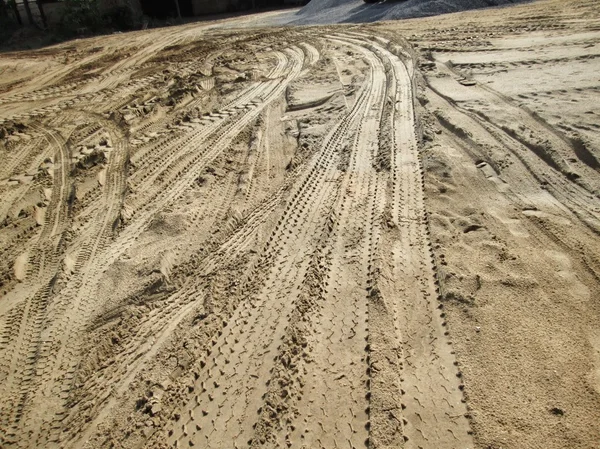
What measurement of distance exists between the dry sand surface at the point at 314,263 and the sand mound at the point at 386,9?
5.39 meters

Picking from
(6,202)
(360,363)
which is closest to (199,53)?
(6,202)

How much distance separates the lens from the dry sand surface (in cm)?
266

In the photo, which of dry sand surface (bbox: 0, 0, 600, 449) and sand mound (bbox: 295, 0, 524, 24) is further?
sand mound (bbox: 295, 0, 524, 24)

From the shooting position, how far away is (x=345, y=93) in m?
7.14

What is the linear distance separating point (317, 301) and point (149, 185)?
3008 mm

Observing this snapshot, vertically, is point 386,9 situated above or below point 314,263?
above

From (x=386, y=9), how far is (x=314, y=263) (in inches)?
475

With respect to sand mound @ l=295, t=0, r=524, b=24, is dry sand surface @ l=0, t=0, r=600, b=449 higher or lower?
lower

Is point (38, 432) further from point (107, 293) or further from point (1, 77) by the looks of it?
point (1, 77)

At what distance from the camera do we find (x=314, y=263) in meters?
3.76

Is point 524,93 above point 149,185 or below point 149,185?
above

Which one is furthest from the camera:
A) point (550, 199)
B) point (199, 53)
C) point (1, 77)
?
point (199, 53)

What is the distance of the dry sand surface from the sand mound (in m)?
5.39

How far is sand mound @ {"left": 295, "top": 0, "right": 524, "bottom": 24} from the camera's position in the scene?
476 inches
